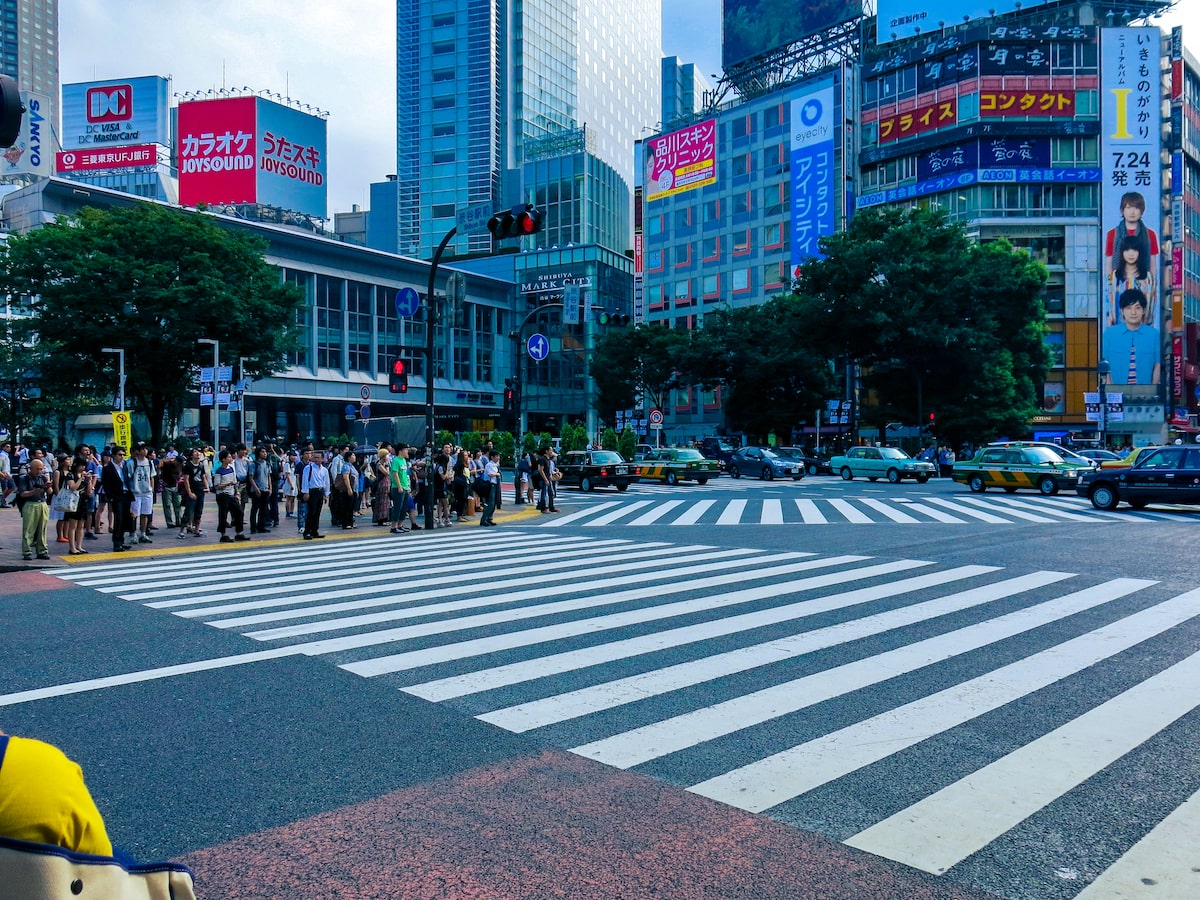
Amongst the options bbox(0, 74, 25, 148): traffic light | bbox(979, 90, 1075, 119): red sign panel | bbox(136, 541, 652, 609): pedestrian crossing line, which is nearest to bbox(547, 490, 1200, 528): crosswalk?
bbox(136, 541, 652, 609): pedestrian crossing line

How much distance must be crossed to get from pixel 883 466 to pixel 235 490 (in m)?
28.0

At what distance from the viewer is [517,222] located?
15375 millimetres

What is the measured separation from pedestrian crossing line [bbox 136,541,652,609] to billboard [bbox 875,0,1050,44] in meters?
63.1

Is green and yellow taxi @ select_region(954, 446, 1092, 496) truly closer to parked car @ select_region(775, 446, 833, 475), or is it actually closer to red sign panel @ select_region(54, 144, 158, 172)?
parked car @ select_region(775, 446, 833, 475)

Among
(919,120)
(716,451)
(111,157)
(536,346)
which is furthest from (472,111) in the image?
(536,346)

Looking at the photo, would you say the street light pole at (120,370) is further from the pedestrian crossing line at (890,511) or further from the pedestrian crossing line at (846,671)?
the pedestrian crossing line at (846,671)

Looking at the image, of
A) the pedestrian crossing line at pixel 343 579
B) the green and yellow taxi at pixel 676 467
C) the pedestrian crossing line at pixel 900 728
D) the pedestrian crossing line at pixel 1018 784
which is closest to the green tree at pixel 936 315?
the green and yellow taxi at pixel 676 467

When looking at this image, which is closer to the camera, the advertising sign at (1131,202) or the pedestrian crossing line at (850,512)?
the pedestrian crossing line at (850,512)

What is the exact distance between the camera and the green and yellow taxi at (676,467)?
3747 centimetres

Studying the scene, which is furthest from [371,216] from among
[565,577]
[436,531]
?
[565,577]

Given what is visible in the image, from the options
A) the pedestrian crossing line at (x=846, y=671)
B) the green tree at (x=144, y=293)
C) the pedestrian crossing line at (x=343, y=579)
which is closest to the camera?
the pedestrian crossing line at (x=846, y=671)

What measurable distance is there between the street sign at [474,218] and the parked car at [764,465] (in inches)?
2021

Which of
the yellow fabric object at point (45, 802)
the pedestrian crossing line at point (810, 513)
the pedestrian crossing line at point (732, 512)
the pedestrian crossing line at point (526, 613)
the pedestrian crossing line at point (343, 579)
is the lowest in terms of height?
the pedestrian crossing line at point (732, 512)

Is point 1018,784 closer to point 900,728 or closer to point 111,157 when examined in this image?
point 900,728
